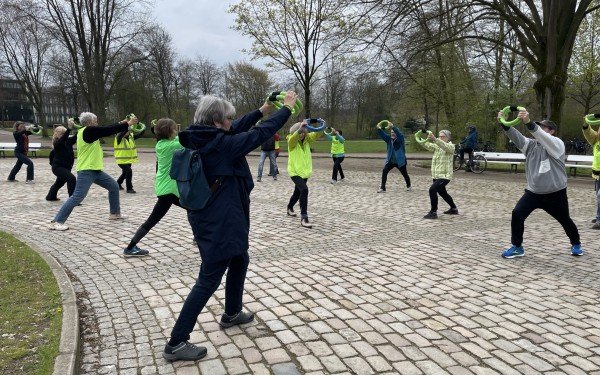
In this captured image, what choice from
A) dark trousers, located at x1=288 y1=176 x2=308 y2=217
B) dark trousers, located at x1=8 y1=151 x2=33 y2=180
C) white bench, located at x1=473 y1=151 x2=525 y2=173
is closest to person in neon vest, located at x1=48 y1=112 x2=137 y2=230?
dark trousers, located at x1=288 y1=176 x2=308 y2=217

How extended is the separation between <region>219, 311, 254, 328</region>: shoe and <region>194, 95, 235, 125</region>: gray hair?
1.62m

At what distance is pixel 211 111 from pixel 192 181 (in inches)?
20.5

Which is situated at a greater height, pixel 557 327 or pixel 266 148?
pixel 266 148

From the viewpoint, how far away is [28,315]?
399 cm

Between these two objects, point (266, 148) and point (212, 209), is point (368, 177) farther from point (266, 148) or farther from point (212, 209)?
point (212, 209)

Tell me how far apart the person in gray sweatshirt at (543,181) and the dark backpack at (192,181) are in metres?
4.22

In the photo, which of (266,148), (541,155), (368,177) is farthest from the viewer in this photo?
(368,177)

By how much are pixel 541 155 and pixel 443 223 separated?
9.10 ft

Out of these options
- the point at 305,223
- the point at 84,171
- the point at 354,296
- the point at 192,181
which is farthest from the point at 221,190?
the point at 84,171

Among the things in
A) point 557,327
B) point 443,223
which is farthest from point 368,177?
point 557,327

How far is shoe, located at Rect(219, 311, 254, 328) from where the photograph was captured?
12.8 ft

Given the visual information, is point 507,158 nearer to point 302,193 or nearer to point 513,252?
point 302,193

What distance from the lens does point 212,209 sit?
10.7ft

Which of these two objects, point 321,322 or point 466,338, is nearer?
point 466,338
